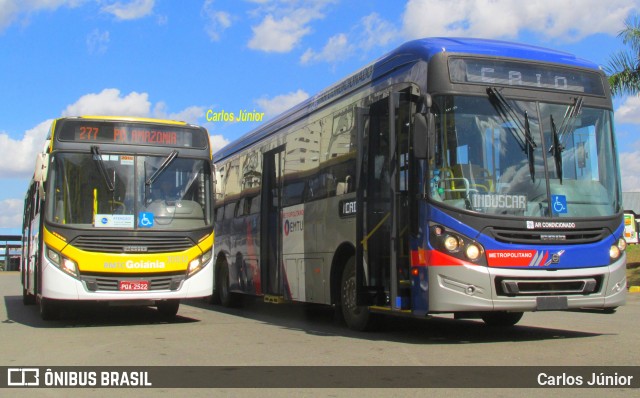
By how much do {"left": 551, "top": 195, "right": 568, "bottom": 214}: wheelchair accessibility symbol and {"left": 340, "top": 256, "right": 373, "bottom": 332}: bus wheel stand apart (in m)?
2.82

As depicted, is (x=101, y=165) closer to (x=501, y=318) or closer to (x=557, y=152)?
(x=501, y=318)

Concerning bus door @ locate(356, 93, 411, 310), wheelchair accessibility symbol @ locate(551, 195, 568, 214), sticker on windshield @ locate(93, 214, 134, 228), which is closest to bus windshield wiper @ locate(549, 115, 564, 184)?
wheelchair accessibility symbol @ locate(551, 195, 568, 214)

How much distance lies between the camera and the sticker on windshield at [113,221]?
38.9ft

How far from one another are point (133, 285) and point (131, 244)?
0.63 metres

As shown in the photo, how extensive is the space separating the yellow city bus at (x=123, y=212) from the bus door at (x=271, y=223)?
1.47m

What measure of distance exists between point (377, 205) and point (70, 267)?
4936 mm

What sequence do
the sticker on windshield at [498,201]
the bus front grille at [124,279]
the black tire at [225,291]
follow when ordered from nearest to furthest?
the sticker on windshield at [498,201], the bus front grille at [124,279], the black tire at [225,291]

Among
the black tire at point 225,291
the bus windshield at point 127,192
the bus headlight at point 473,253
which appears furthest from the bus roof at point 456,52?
the black tire at point 225,291

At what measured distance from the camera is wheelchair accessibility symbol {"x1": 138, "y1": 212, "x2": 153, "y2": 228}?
12039 mm

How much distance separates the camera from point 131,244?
11875 millimetres

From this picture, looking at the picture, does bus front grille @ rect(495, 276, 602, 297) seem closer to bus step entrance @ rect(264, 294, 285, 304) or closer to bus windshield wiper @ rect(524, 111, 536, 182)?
bus windshield wiper @ rect(524, 111, 536, 182)

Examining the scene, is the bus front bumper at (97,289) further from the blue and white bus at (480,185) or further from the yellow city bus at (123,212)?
the blue and white bus at (480,185)

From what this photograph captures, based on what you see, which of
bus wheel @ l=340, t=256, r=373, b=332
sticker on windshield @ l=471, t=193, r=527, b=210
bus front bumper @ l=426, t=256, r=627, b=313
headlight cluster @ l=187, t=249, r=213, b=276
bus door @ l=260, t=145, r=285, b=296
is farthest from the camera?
bus door @ l=260, t=145, r=285, b=296

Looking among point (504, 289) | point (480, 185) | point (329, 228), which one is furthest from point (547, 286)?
point (329, 228)
